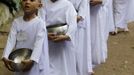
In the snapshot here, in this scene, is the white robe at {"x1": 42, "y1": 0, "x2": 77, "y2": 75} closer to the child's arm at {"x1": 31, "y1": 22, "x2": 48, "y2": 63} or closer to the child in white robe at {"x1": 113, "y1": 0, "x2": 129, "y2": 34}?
the child's arm at {"x1": 31, "y1": 22, "x2": 48, "y2": 63}

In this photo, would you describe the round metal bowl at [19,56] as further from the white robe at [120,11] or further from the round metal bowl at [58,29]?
the white robe at [120,11]

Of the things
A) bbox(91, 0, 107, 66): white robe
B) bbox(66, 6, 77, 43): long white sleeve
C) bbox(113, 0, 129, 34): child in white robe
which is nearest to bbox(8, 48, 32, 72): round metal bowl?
bbox(66, 6, 77, 43): long white sleeve

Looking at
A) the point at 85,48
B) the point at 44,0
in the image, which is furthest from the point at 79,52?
the point at 44,0

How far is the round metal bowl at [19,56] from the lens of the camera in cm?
424

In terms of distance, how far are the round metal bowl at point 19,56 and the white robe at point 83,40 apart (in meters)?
1.34

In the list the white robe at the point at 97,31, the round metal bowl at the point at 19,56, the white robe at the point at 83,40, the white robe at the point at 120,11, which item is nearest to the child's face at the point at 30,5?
the round metal bowl at the point at 19,56

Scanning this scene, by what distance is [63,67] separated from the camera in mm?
5203

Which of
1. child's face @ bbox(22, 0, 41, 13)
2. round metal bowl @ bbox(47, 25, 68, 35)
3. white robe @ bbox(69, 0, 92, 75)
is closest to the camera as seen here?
child's face @ bbox(22, 0, 41, 13)

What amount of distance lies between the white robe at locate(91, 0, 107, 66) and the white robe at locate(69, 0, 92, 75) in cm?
53

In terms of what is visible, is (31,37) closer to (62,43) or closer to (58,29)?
(58,29)

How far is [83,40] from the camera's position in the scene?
5863 millimetres

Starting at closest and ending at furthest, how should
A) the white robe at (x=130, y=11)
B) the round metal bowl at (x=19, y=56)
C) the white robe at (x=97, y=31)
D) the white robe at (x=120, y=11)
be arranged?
the round metal bowl at (x=19, y=56) < the white robe at (x=97, y=31) < the white robe at (x=120, y=11) < the white robe at (x=130, y=11)

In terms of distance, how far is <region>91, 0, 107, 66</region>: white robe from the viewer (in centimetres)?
640

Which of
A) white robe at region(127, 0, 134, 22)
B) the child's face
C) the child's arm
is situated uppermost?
the child's face
